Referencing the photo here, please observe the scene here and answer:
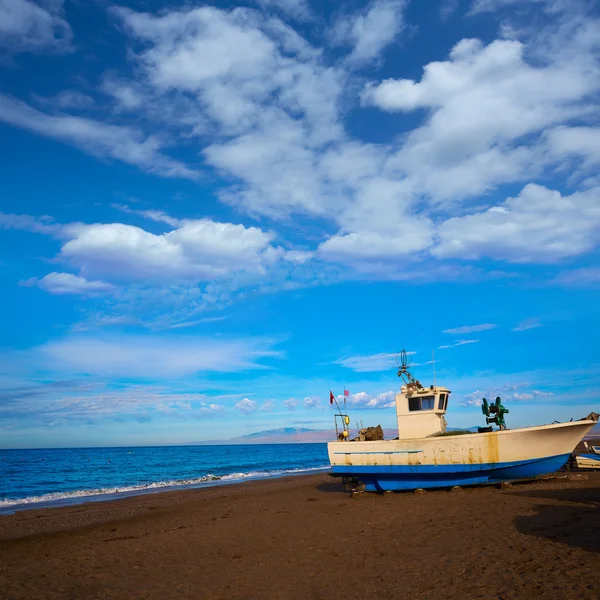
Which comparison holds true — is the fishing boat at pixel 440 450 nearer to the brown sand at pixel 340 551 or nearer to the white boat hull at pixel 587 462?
the brown sand at pixel 340 551

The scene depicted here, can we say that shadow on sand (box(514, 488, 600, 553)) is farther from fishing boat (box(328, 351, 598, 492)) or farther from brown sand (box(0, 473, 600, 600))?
fishing boat (box(328, 351, 598, 492))

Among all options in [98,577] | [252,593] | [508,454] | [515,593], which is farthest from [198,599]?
[508,454]

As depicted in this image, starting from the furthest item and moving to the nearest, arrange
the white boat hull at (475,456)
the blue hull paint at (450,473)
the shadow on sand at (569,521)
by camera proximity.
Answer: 1. the blue hull paint at (450,473)
2. the white boat hull at (475,456)
3. the shadow on sand at (569,521)

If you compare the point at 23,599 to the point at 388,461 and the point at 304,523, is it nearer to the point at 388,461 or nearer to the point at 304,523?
the point at 304,523

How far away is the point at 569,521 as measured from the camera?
11.7 m

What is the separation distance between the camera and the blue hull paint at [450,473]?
63.2 ft

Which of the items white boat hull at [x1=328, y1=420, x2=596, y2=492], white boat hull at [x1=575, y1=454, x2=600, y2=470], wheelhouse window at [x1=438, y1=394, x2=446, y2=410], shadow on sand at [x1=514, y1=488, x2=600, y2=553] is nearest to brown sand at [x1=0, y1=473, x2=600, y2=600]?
shadow on sand at [x1=514, y1=488, x2=600, y2=553]

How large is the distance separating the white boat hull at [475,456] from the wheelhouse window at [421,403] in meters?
1.95

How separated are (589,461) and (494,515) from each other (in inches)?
574

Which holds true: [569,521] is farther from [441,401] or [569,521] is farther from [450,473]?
[441,401]

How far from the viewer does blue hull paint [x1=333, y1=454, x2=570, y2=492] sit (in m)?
19.3

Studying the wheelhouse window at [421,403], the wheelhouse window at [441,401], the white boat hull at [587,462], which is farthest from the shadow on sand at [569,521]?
the white boat hull at [587,462]

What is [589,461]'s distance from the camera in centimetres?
2484

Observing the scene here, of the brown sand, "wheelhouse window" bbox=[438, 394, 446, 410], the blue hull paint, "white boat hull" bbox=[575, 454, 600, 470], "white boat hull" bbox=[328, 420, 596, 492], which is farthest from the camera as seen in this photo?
"white boat hull" bbox=[575, 454, 600, 470]
